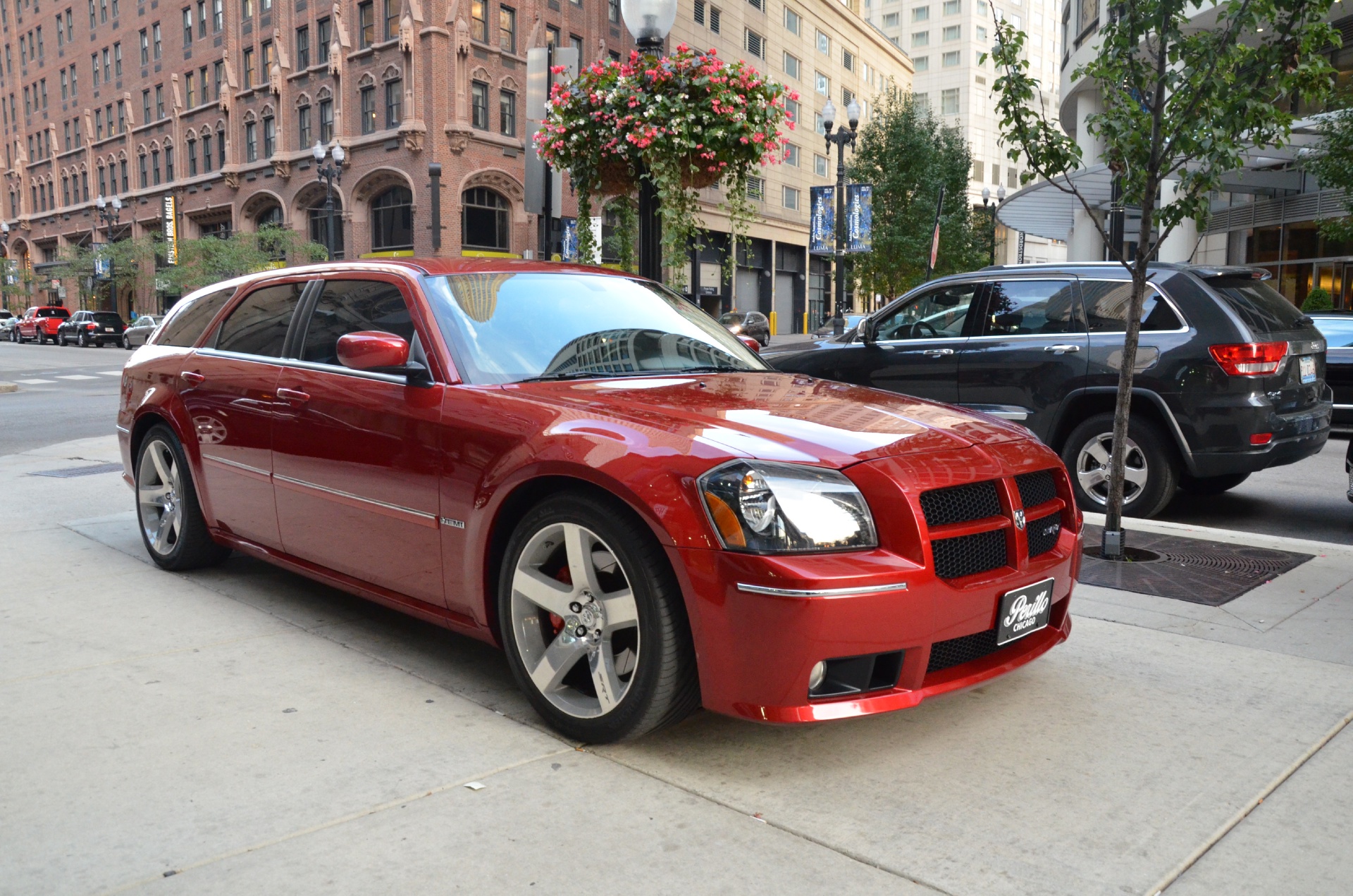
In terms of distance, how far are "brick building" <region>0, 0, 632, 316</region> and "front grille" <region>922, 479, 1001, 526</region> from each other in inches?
1533

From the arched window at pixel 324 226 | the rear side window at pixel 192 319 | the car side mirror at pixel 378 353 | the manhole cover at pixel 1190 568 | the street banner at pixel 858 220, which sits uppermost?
the arched window at pixel 324 226

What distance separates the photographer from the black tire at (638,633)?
3123mm

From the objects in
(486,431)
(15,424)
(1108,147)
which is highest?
(1108,147)

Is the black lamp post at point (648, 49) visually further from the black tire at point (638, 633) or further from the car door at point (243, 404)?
the black tire at point (638, 633)

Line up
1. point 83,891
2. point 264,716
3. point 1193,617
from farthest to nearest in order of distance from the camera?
point 1193,617
point 264,716
point 83,891

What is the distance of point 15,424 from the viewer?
48.1 feet

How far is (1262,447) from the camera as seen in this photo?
700cm

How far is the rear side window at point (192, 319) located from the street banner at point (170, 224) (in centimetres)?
5422

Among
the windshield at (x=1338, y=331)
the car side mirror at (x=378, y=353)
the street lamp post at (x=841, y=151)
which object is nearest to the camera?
the car side mirror at (x=378, y=353)

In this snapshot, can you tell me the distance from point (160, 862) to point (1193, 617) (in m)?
4.21

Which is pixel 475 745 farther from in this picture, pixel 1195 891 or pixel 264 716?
pixel 1195 891

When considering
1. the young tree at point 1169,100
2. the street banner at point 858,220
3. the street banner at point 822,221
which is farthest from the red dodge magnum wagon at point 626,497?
the street banner at point 822,221

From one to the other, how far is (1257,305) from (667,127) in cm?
437

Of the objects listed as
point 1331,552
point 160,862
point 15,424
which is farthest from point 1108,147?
point 15,424
